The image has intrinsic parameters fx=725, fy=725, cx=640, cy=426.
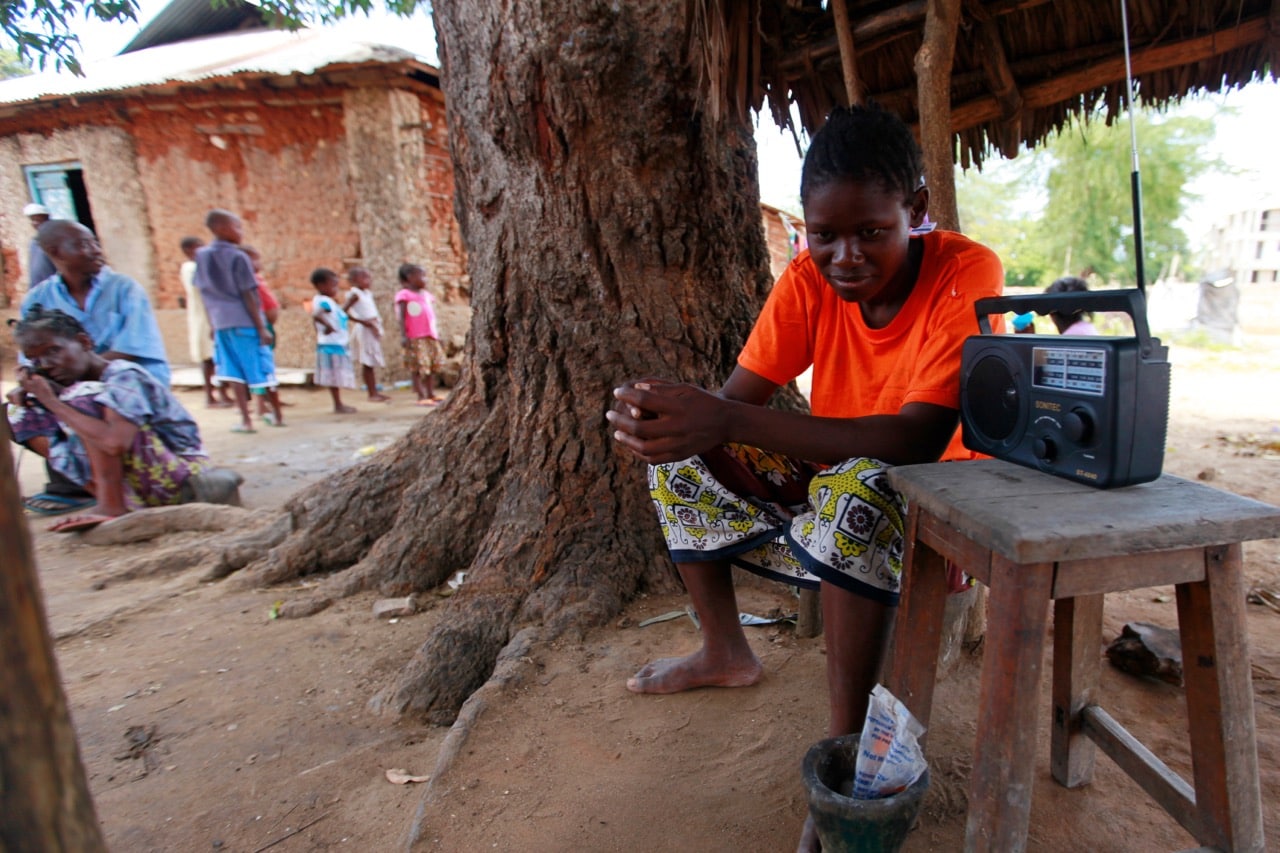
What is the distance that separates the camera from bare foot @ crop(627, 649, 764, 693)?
1823 millimetres

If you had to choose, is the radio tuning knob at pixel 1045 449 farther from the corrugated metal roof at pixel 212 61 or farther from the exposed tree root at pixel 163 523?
the corrugated metal roof at pixel 212 61

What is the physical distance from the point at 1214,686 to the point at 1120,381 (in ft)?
1.69

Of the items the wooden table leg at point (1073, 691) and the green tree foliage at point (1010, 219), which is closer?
the wooden table leg at point (1073, 691)

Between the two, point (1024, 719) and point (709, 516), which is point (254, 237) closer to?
point (709, 516)

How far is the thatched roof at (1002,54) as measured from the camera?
7.00 ft

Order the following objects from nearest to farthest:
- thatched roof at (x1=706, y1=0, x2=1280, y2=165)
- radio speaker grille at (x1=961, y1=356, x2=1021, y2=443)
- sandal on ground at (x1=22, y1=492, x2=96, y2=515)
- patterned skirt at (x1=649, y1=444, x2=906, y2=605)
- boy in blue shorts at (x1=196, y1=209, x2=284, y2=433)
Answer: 1. radio speaker grille at (x1=961, y1=356, x2=1021, y2=443)
2. patterned skirt at (x1=649, y1=444, x2=906, y2=605)
3. thatched roof at (x1=706, y1=0, x2=1280, y2=165)
4. sandal on ground at (x1=22, y1=492, x2=96, y2=515)
5. boy in blue shorts at (x1=196, y1=209, x2=284, y2=433)

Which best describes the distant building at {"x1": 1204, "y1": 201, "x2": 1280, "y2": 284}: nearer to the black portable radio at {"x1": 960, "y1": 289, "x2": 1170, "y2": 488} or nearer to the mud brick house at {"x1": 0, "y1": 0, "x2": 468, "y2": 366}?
the mud brick house at {"x1": 0, "y1": 0, "x2": 468, "y2": 366}

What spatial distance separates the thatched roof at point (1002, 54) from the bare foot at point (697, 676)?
156 centimetres

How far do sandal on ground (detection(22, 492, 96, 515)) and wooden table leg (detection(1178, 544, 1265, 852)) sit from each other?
16.3 ft

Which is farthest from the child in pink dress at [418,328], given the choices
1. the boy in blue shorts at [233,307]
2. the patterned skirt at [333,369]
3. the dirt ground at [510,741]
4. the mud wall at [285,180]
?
the dirt ground at [510,741]

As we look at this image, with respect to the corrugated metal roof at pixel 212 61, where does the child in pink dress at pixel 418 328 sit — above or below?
below

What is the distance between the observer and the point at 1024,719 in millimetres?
1029

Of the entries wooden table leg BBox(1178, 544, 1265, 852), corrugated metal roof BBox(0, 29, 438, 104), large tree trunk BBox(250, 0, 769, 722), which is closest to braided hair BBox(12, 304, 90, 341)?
large tree trunk BBox(250, 0, 769, 722)

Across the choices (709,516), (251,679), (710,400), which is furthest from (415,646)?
(710,400)
